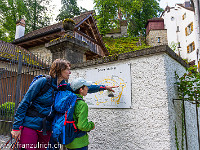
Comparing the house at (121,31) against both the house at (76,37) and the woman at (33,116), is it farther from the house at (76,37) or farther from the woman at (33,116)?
the woman at (33,116)

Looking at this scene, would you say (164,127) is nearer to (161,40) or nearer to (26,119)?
(26,119)

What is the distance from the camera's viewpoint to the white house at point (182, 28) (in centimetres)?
2481

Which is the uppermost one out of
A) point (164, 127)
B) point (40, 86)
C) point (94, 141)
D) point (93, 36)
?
point (93, 36)

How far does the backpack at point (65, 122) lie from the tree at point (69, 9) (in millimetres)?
30545

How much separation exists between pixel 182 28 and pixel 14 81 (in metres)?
30.6

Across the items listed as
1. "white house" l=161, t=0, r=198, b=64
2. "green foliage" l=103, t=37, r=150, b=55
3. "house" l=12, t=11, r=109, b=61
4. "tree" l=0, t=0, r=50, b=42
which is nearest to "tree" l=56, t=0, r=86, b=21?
"tree" l=0, t=0, r=50, b=42

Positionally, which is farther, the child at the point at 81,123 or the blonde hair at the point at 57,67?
the blonde hair at the point at 57,67

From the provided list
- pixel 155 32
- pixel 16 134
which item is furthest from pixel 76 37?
pixel 155 32

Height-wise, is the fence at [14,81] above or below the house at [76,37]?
below

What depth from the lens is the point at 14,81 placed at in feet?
14.6

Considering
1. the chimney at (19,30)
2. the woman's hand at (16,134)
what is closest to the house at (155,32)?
the chimney at (19,30)

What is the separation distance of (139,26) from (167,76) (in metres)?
37.9

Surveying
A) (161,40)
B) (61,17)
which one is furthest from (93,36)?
(161,40)

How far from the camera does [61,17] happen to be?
98.0 ft
